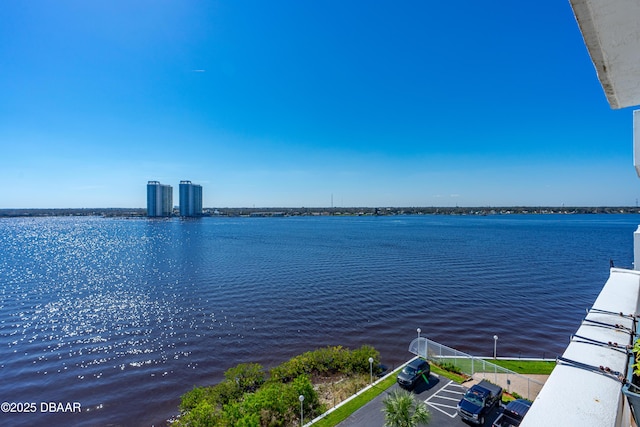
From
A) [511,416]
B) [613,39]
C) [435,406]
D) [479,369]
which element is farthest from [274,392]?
[613,39]

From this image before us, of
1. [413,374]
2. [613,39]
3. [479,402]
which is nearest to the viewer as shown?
[613,39]

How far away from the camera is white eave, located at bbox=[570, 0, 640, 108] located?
2.32m

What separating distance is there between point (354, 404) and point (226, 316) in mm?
17775

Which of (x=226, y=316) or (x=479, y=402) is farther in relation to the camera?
(x=226, y=316)

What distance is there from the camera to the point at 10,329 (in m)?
25.8

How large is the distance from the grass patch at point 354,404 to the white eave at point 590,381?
8.50 m

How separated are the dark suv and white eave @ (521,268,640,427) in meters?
7.93

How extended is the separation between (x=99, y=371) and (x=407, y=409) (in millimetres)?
19489

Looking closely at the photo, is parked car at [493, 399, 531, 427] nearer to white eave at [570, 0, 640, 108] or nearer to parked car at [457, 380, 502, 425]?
parked car at [457, 380, 502, 425]

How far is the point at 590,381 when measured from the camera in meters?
7.29

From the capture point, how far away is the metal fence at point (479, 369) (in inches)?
598

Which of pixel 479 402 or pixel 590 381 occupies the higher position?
pixel 590 381

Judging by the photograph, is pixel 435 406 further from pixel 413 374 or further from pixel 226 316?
pixel 226 316

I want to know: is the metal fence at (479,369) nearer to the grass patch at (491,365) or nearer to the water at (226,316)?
the grass patch at (491,365)
